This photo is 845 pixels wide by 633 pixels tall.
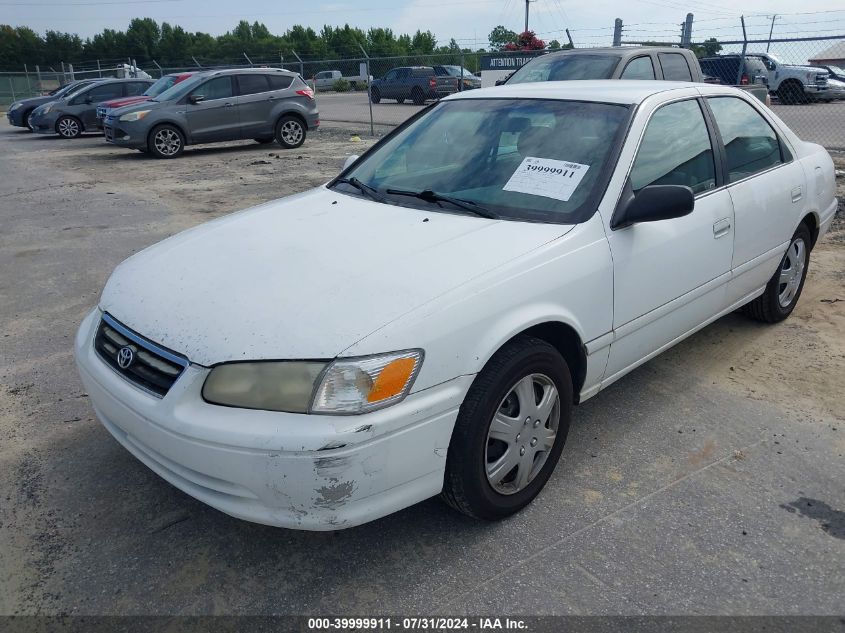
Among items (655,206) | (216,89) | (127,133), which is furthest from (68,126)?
(655,206)

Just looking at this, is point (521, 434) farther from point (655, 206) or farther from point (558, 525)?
point (655, 206)

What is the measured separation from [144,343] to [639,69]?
302 inches

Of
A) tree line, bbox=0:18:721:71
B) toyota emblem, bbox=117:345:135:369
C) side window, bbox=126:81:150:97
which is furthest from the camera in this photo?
tree line, bbox=0:18:721:71

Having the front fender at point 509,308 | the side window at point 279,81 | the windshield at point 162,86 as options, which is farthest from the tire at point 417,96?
the front fender at point 509,308

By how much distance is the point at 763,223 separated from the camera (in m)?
3.92

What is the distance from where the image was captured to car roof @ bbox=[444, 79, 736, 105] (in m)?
3.37

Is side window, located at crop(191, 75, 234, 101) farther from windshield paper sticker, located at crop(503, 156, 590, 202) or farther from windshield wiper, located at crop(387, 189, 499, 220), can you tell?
A: windshield paper sticker, located at crop(503, 156, 590, 202)

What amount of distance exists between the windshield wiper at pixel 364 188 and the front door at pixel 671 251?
1.17 meters

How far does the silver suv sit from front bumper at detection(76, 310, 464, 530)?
13.0m

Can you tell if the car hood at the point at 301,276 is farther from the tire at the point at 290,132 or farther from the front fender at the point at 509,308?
the tire at the point at 290,132

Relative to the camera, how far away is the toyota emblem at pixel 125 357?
2.51 m

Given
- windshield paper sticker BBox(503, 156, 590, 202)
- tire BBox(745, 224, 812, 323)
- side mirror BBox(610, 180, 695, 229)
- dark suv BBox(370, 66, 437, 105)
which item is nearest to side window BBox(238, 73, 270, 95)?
tire BBox(745, 224, 812, 323)

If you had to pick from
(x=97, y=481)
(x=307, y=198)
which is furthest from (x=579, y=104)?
(x=97, y=481)

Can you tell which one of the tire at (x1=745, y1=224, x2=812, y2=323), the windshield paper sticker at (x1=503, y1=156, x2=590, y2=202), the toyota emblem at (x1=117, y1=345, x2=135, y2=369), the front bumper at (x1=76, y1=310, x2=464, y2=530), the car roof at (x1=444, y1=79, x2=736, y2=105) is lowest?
the tire at (x1=745, y1=224, x2=812, y2=323)
